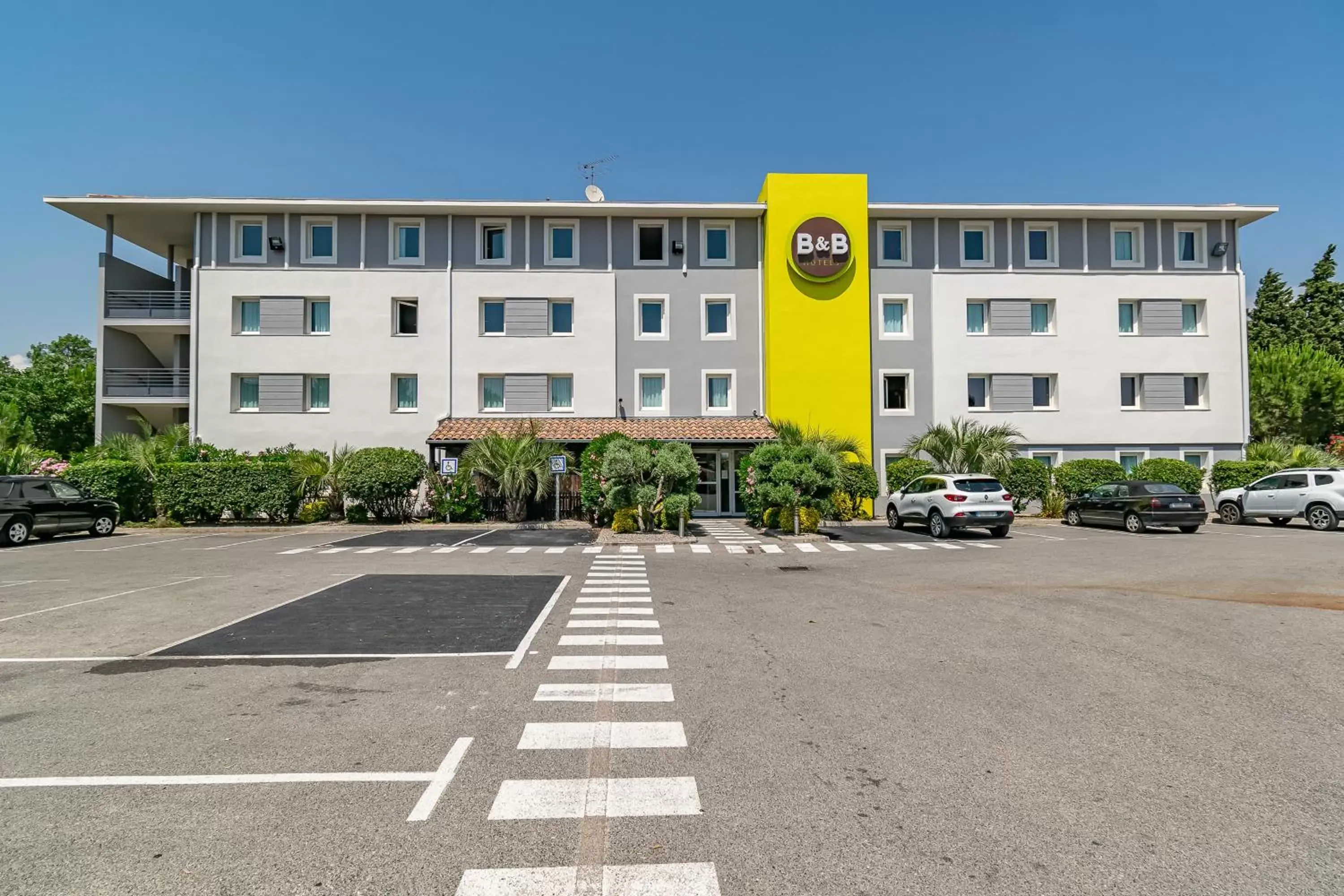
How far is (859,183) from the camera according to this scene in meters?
28.8

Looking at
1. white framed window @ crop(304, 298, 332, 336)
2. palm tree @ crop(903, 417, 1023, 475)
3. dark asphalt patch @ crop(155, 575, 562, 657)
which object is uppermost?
white framed window @ crop(304, 298, 332, 336)

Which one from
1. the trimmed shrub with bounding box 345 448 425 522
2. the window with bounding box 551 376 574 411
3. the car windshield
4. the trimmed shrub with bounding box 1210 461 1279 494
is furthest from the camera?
the window with bounding box 551 376 574 411

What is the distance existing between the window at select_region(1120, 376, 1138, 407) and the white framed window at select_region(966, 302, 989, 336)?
6.12 m

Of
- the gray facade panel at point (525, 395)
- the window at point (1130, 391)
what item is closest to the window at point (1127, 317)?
the window at point (1130, 391)

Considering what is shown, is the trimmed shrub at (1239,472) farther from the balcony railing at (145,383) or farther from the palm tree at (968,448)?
the balcony railing at (145,383)

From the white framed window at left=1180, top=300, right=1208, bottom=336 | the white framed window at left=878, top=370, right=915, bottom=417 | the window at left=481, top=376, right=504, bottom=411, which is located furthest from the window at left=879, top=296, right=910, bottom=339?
the window at left=481, top=376, right=504, bottom=411

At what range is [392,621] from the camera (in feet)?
28.0

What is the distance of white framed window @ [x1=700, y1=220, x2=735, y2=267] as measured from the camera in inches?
1156

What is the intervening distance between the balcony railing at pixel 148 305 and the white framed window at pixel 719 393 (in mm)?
20629

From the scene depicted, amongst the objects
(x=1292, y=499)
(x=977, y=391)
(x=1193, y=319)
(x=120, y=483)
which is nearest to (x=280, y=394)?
(x=120, y=483)

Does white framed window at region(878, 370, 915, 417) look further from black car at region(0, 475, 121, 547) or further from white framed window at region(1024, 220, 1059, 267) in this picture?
black car at region(0, 475, 121, 547)

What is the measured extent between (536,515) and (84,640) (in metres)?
18.6

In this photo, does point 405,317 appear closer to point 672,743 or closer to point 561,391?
point 561,391

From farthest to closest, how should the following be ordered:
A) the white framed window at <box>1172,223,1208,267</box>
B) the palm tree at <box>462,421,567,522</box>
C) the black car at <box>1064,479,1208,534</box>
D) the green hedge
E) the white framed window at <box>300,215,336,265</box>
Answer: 1. the white framed window at <box>1172,223,1208,267</box>
2. the white framed window at <box>300,215,336,265</box>
3. the palm tree at <box>462,421,567,522</box>
4. the green hedge
5. the black car at <box>1064,479,1208,534</box>
